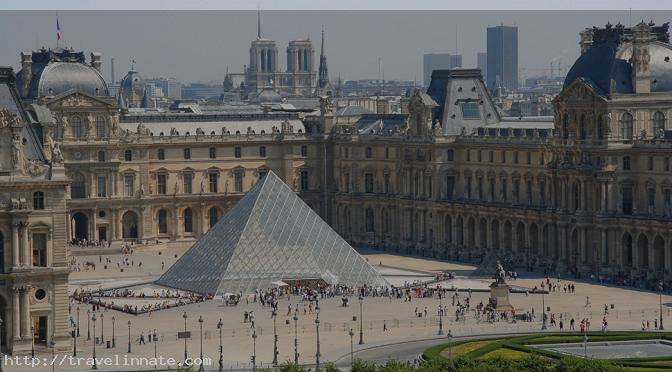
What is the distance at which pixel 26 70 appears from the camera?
5650 inches

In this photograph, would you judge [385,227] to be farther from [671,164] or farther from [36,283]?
[36,283]

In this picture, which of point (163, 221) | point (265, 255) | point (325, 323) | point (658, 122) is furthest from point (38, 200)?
point (163, 221)

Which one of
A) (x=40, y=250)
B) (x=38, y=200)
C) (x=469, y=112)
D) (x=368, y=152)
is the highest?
(x=469, y=112)

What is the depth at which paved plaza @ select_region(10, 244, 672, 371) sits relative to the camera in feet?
294

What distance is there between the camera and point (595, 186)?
12044 centimetres

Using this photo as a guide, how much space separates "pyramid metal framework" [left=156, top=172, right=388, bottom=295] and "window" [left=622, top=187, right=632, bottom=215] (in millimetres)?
15510

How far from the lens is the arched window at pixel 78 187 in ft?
475

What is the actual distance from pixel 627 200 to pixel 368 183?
3355 centimetres

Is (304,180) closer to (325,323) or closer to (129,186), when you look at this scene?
(129,186)

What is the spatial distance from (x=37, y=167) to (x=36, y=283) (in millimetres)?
5067

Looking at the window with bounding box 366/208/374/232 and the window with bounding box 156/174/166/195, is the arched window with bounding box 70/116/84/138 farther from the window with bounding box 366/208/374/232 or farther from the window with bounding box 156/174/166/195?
the window with bounding box 366/208/374/232

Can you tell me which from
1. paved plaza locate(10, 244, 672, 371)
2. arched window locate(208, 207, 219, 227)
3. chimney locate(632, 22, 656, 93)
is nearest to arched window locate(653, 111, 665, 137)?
chimney locate(632, 22, 656, 93)

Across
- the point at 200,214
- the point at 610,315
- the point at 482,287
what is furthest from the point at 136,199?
the point at 610,315

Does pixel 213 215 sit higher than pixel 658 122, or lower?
lower
